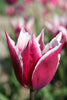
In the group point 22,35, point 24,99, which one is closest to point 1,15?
point 24,99

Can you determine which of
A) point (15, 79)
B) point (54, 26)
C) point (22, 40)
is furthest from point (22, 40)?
point (15, 79)

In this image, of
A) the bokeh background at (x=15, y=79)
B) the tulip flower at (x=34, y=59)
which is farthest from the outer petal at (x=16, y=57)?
the bokeh background at (x=15, y=79)

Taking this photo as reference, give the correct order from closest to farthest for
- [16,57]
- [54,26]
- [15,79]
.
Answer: [16,57], [54,26], [15,79]

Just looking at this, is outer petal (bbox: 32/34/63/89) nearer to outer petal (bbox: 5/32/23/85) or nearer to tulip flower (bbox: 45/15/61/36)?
outer petal (bbox: 5/32/23/85)

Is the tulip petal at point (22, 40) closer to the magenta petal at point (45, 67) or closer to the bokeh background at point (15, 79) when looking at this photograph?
the magenta petal at point (45, 67)

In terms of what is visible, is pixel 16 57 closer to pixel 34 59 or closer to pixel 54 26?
pixel 34 59

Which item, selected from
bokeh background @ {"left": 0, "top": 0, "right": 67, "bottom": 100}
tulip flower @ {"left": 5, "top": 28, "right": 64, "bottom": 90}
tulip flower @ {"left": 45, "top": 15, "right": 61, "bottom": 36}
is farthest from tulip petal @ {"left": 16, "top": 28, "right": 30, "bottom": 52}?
tulip flower @ {"left": 45, "top": 15, "right": 61, "bottom": 36}

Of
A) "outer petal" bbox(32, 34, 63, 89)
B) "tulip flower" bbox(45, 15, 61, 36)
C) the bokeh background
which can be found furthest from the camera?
the bokeh background

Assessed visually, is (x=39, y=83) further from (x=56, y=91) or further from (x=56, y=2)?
(x=56, y=2)
